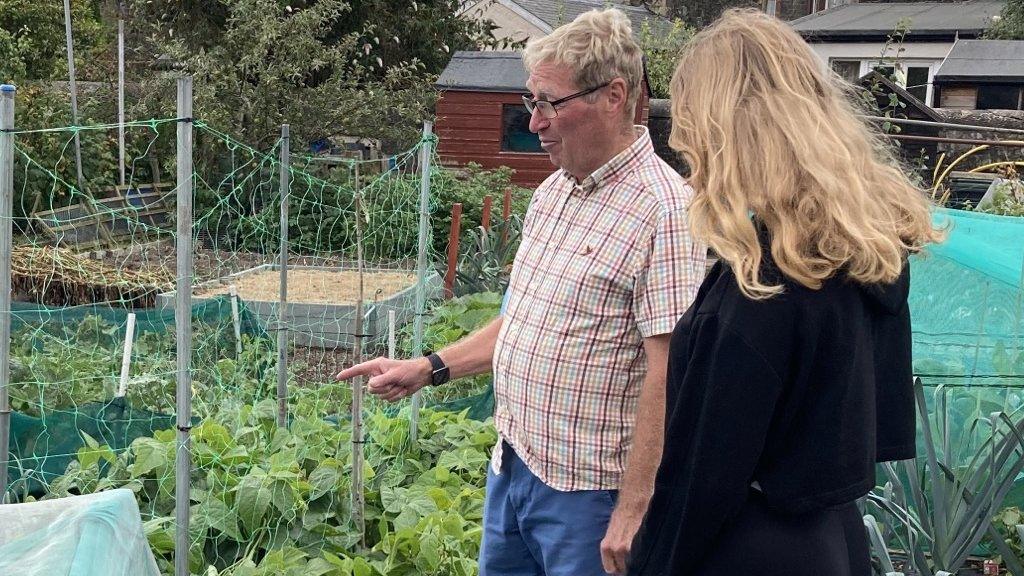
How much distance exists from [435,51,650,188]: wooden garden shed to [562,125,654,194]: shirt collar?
1279cm

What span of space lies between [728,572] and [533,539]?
2.48 ft

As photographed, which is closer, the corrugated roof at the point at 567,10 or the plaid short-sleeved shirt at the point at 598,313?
the plaid short-sleeved shirt at the point at 598,313

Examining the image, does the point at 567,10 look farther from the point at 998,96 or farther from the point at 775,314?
the point at 775,314

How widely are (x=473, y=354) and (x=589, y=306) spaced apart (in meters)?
0.51

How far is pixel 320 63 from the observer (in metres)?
12.5

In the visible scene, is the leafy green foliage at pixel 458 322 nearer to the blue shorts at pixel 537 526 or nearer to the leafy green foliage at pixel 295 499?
the leafy green foliage at pixel 295 499

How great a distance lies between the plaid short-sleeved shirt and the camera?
215cm

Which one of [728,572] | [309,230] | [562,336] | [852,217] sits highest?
[852,217]

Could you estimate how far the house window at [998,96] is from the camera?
642 inches

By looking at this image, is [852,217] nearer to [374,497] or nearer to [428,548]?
[428,548]

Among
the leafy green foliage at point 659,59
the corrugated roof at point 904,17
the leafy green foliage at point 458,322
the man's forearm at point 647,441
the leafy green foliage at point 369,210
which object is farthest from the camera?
the corrugated roof at point 904,17

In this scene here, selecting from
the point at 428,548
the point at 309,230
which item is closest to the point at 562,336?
the point at 428,548

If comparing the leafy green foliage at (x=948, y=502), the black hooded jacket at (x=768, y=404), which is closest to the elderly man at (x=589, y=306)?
the black hooded jacket at (x=768, y=404)

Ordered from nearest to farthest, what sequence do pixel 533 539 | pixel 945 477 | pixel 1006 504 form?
1. pixel 533 539
2. pixel 945 477
3. pixel 1006 504
